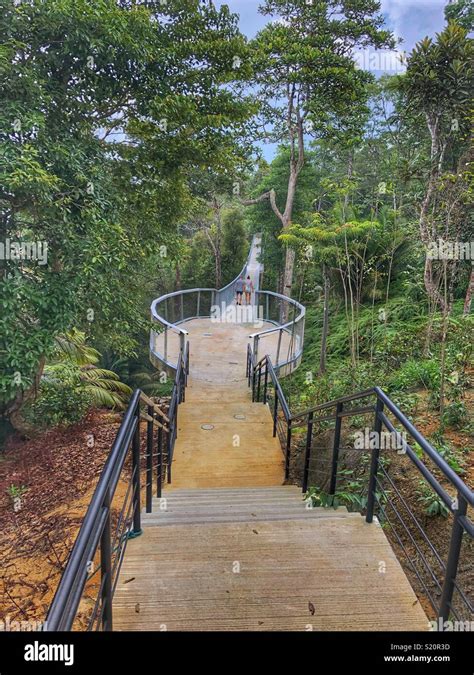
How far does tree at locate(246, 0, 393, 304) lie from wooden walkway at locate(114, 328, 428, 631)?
9.86m

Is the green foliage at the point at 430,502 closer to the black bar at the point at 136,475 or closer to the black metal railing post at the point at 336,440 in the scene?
the black metal railing post at the point at 336,440

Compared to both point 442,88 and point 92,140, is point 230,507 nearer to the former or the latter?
point 92,140

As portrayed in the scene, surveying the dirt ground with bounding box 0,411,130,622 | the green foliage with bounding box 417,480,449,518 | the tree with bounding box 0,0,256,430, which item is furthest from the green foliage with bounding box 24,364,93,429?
the green foliage with bounding box 417,480,449,518

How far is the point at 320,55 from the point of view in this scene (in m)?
9.09

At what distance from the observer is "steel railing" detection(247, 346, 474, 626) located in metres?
1.51

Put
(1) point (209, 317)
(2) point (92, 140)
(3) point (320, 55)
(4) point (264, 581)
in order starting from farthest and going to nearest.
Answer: (1) point (209, 317)
(3) point (320, 55)
(2) point (92, 140)
(4) point (264, 581)

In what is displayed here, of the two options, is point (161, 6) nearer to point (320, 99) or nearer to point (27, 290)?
point (27, 290)

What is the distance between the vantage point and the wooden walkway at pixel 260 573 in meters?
1.69

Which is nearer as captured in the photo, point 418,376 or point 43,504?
point 43,504

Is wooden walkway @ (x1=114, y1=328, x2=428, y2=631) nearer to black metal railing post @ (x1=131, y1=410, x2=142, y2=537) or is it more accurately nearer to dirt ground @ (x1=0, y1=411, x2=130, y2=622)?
black metal railing post @ (x1=131, y1=410, x2=142, y2=537)

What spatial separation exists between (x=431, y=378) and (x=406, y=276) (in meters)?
4.76

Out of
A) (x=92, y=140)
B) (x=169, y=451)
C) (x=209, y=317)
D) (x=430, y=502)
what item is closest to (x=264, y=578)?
(x=430, y=502)

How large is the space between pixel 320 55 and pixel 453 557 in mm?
10736

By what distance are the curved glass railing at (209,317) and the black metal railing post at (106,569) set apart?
5053mm
